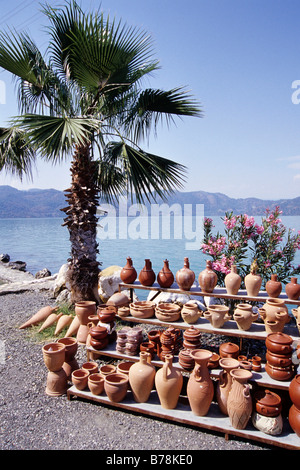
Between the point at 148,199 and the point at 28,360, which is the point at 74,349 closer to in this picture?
the point at 28,360

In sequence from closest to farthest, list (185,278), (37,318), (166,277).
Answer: (185,278) → (166,277) → (37,318)

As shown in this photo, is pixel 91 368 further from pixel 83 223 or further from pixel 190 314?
pixel 83 223

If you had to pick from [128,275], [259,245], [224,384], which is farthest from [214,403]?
[259,245]

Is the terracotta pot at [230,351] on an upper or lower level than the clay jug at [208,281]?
lower

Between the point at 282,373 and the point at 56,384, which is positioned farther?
the point at 56,384

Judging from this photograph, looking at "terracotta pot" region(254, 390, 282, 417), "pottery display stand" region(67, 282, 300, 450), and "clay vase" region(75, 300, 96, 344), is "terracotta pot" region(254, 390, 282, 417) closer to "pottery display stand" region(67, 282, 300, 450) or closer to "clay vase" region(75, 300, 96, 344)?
"pottery display stand" region(67, 282, 300, 450)

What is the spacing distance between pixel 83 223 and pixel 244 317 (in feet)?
9.82

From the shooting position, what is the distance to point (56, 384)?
10.6 feet

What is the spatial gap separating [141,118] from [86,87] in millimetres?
955

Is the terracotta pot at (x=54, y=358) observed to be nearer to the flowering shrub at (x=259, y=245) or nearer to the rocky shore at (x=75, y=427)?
the rocky shore at (x=75, y=427)

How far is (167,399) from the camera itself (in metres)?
2.76

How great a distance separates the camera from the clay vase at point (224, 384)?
8.80 ft

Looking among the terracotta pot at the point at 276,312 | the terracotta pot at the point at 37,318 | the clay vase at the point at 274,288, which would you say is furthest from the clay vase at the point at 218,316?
the terracotta pot at the point at 37,318

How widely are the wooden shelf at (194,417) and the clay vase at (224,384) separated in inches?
3.9
